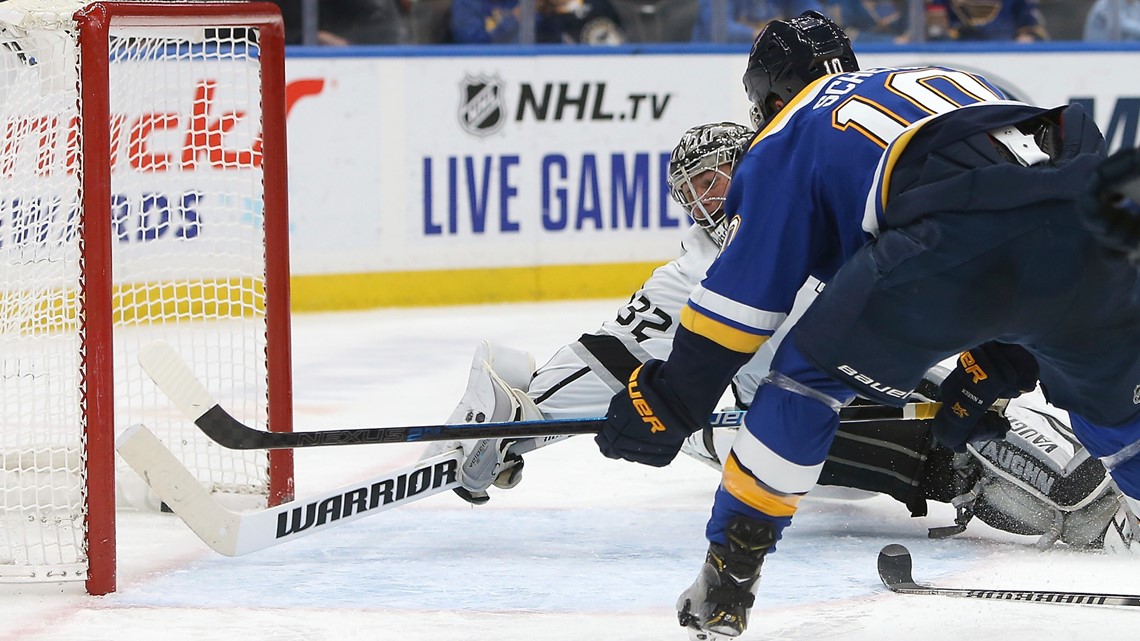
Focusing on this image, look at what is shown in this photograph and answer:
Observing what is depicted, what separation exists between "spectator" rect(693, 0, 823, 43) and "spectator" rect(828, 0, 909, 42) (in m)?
0.11

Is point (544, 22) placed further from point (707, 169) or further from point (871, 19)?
point (707, 169)

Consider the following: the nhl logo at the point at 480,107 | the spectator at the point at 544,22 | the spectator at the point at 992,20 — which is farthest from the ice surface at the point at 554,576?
the spectator at the point at 992,20

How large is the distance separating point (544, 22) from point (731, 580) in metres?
4.33

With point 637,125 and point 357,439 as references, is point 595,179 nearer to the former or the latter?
point 637,125

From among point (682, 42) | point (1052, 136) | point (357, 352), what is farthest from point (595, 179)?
point (1052, 136)

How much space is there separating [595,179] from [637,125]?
0.87 feet

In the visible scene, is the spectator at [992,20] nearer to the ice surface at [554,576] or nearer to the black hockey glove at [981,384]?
the ice surface at [554,576]

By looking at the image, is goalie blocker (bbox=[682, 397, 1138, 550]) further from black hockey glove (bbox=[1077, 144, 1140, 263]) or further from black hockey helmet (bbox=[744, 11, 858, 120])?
black hockey glove (bbox=[1077, 144, 1140, 263])

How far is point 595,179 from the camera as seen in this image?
5.96 meters

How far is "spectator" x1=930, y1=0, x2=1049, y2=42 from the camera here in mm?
6375

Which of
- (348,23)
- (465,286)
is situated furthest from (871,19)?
(348,23)

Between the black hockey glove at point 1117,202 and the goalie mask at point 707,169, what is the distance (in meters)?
1.15

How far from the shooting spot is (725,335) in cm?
184

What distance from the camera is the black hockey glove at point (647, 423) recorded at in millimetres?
1905
